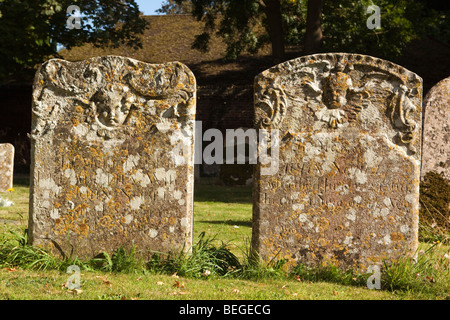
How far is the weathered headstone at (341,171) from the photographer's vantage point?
5.64 metres

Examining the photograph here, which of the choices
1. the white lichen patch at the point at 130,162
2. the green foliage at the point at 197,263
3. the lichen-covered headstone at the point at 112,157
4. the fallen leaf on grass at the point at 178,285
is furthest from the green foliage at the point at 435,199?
the white lichen patch at the point at 130,162

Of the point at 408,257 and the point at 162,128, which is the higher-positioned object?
the point at 162,128

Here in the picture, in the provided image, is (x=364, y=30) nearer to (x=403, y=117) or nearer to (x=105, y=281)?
(x=403, y=117)

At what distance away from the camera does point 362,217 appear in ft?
18.5

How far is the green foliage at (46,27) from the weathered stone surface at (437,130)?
13.2 meters

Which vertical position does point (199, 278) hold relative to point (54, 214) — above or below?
below

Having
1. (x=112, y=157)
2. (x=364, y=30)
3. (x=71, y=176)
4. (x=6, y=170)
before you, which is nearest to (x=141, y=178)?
(x=112, y=157)

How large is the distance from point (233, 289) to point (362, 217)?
162 cm

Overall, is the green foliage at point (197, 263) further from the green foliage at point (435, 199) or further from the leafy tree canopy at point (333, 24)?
the leafy tree canopy at point (333, 24)

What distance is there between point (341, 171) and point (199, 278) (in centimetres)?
188

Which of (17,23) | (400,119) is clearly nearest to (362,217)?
(400,119)

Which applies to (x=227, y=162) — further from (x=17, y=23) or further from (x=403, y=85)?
(x=403, y=85)

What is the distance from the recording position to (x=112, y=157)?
5809 millimetres
